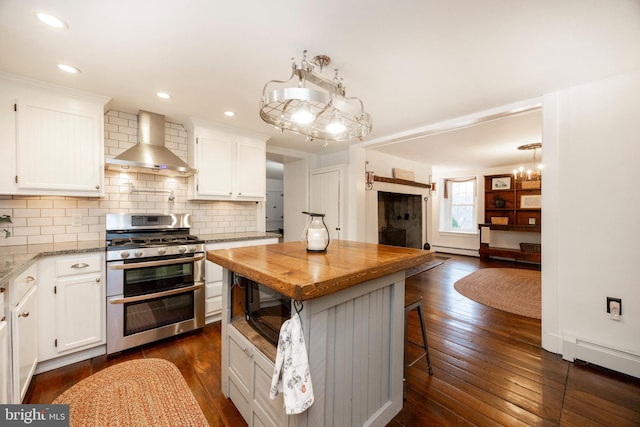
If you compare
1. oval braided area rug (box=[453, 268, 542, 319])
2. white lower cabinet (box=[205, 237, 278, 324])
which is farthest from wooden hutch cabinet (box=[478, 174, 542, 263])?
white lower cabinet (box=[205, 237, 278, 324])

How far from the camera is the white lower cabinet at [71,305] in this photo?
2.02m

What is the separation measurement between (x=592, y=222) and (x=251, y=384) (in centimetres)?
290

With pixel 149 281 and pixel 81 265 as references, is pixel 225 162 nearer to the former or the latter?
pixel 149 281

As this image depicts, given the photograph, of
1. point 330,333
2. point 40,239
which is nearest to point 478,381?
point 330,333

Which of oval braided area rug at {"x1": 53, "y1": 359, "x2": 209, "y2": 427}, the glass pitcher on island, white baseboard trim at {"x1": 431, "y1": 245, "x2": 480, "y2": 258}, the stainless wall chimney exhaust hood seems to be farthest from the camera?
white baseboard trim at {"x1": 431, "y1": 245, "x2": 480, "y2": 258}

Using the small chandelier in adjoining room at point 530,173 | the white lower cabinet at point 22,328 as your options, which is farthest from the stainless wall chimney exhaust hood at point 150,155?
the small chandelier in adjoining room at point 530,173

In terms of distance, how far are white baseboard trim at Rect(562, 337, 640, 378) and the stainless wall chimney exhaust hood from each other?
3983 mm

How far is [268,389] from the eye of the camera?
53.1 inches

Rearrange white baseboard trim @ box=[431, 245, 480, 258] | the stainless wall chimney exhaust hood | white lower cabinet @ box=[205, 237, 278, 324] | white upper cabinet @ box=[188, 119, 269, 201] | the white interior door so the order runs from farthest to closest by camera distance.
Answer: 1. white baseboard trim @ box=[431, 245, 480, 258]
2. the white interior door
3. white upper cabinet @ box=[188, 119, 269, 201]
4. white lower cabinet @ box=[205, 237, 278, 324]
5. the stainless wall chimney exhaust hood

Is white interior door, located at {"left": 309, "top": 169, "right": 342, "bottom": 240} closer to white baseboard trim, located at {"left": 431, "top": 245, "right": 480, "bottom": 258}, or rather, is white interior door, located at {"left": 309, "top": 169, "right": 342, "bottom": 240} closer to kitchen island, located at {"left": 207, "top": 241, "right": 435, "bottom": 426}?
kitchen island, located at {"left": 207, "top": 241, "right": 435, "bottom": 426}

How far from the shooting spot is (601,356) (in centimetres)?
211

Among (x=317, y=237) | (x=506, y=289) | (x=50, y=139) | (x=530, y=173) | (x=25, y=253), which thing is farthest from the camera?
(x=530, y=173)

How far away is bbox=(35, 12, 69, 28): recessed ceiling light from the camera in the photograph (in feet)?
4.77
